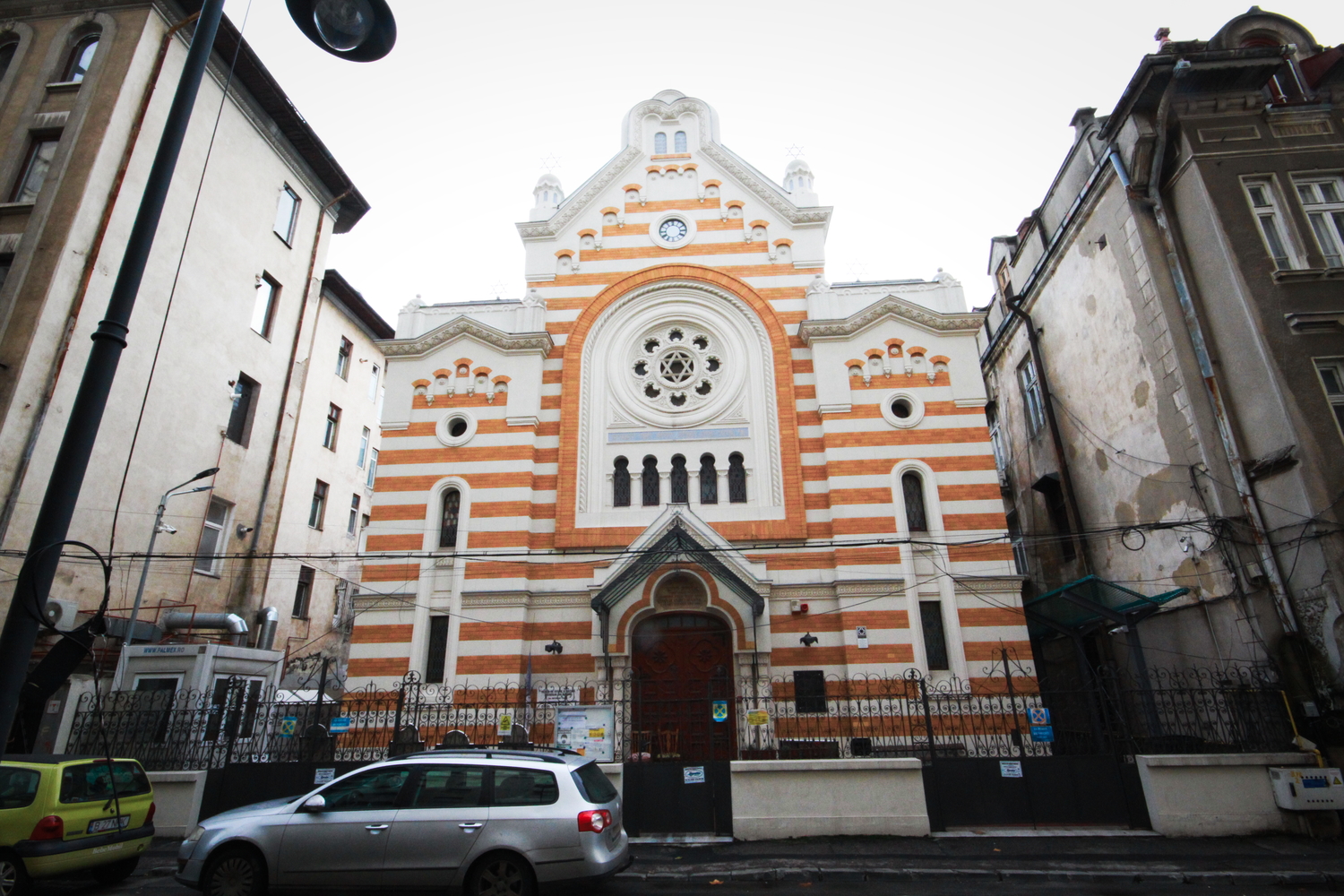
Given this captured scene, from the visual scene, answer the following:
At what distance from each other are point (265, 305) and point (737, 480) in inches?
668

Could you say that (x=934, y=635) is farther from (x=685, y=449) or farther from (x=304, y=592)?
A: (x=304, y=592)

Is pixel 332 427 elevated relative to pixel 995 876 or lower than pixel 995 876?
elevated

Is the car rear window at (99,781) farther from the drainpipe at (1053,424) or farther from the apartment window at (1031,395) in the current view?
the apartment window at (1031,395)

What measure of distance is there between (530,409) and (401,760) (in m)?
12.3

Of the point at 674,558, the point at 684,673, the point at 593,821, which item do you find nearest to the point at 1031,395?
the point at 674,558

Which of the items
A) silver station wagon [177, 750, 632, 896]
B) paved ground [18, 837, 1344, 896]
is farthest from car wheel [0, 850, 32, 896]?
silver station wagon [177, 750, 632, 896]

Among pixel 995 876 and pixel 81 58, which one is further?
pixel 81 58

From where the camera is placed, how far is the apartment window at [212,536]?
2144 centimetres

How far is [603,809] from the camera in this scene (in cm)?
845

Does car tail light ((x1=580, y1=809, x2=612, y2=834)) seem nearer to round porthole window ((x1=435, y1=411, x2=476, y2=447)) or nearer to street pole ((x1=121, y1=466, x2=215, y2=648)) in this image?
round porthole window ((x1=435, y1=411, x2=476, y2=447))

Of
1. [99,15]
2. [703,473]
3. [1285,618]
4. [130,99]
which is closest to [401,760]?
[703,473]

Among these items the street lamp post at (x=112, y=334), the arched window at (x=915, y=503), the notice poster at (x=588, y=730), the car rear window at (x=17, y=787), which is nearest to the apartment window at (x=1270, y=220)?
the arched window at (x=915, y=503)

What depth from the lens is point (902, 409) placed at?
20.0 meters

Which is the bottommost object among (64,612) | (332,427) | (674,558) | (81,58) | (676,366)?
(64,612)
